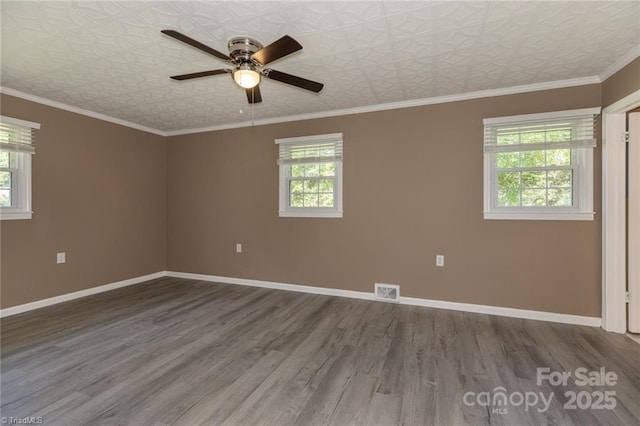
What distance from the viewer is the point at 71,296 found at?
3672mm

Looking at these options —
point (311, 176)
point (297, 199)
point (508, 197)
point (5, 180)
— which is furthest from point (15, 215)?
point (508, 197)

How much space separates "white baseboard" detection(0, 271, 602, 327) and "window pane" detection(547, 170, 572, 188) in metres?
1.36

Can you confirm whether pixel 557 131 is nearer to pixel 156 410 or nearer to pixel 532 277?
pixel 532 277

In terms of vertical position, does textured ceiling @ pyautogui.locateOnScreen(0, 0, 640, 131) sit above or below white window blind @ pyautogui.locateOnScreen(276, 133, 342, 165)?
above

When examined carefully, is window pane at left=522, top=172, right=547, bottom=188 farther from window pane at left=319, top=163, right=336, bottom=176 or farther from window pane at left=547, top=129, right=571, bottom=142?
window pane at left=319, top=163, right=336, bottom=176

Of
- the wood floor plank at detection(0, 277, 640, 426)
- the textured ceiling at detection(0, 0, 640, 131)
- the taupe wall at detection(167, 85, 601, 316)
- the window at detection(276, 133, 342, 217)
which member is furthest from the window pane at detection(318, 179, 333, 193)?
the wood floor plank at detection(0, 277, 640, 426)

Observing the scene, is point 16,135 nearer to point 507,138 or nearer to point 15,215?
point 15,215

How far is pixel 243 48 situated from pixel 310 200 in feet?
8.01

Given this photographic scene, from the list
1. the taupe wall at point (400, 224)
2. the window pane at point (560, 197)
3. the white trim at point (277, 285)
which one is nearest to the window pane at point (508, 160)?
the taupe wall at point (400, 224)

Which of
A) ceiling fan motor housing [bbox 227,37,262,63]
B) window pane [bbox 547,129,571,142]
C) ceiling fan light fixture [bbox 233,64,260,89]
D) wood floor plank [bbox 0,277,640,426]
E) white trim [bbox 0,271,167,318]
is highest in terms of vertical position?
ceiling fan motor housing [bbox 227,37,262,63]

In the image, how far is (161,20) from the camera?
1.98 meters

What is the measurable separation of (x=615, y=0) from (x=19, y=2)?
375 centimetres

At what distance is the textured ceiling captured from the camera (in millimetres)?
1862

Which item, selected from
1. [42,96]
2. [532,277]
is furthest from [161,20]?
[532,277]
